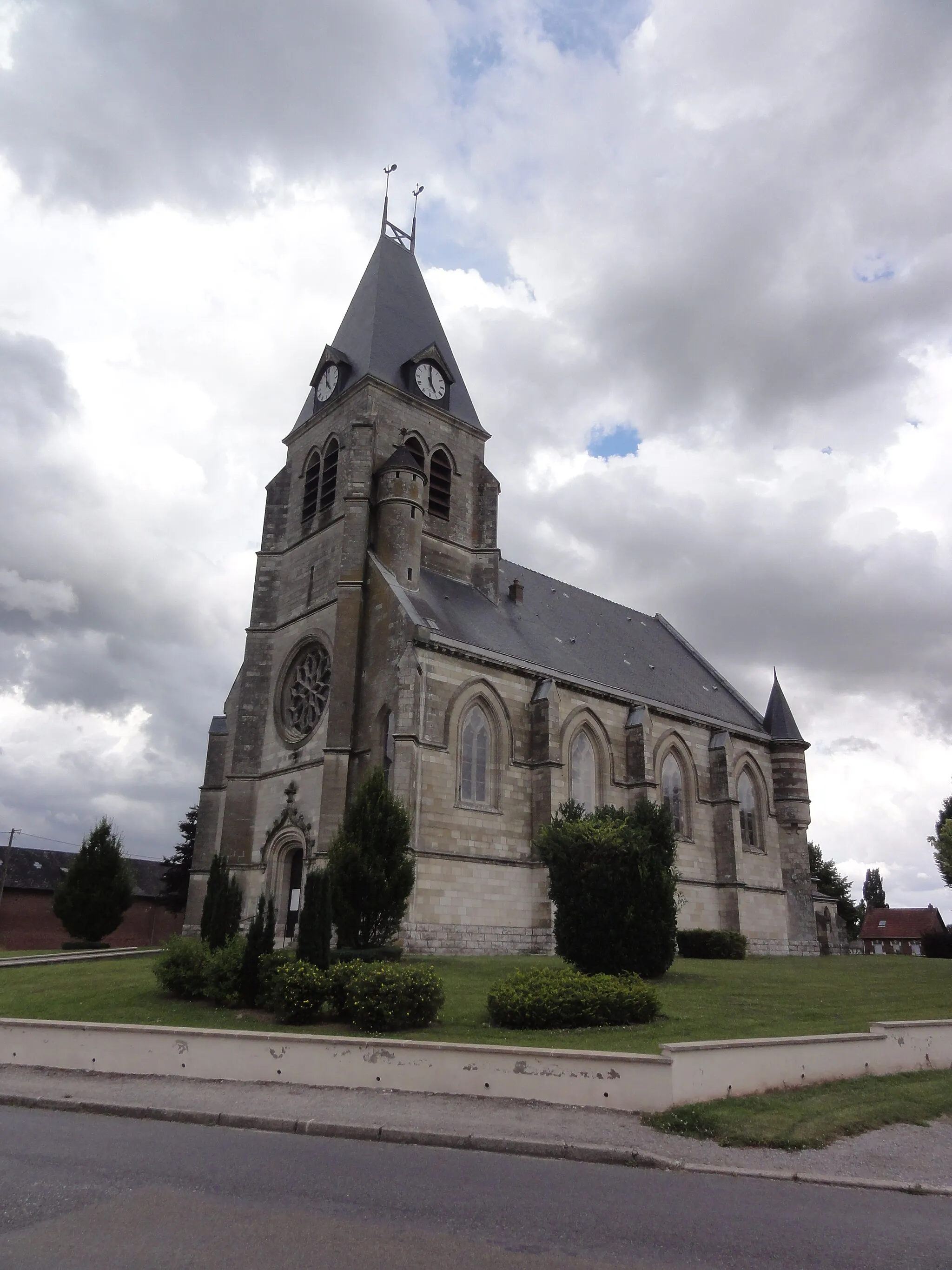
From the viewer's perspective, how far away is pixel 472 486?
36156 millimetres

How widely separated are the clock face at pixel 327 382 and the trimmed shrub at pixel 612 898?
2204 cm

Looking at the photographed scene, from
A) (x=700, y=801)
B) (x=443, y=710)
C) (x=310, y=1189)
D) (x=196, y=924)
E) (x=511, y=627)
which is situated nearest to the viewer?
(x=310, y=1189)

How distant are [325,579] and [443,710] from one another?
7441mm

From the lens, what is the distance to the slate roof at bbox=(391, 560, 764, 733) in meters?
30.7

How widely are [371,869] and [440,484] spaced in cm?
1851

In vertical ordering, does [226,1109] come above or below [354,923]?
below

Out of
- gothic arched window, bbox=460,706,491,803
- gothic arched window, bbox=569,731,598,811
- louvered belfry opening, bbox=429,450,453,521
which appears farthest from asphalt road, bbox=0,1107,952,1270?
louvered belfry opening, bbox=429,450,453,521

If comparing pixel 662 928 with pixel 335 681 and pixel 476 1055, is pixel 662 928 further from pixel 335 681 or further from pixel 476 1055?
pixel 335 681

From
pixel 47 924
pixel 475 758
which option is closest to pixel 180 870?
pixel 47 924

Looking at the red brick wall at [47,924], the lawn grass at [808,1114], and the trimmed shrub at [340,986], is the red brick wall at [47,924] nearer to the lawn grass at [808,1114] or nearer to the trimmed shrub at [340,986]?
the trimmed shrub at [340,986]

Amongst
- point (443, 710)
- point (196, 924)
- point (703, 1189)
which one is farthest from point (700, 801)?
point (703, 1189)

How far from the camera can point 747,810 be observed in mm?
37875

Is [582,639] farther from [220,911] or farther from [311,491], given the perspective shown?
[220,911]

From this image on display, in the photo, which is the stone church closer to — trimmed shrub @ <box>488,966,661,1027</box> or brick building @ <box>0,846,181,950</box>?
trimmed shrub @ <box>488,966,661,1027</box>
